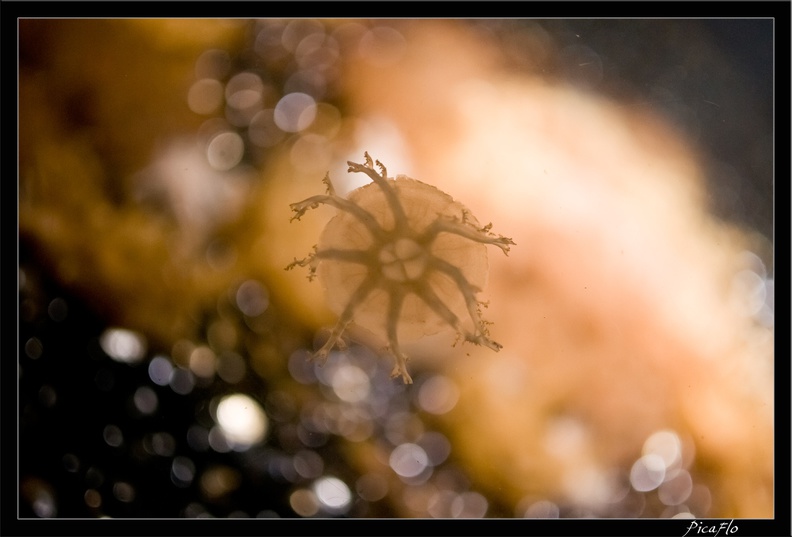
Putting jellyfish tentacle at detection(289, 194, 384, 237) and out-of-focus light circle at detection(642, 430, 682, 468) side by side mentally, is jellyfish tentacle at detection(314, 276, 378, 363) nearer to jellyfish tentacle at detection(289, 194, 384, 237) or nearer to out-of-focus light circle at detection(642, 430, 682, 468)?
jellyfish tentacle at detection(289, 194, 384, 237)

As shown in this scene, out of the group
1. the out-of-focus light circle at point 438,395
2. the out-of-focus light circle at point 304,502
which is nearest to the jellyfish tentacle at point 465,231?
the out-of-focus light circle at point 438,395

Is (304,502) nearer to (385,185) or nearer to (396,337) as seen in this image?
(396,337)

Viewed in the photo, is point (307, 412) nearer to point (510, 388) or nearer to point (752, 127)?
point (510, 388)

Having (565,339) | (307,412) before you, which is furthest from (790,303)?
(307,412)

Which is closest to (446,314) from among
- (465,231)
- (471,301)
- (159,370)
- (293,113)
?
(471,301)

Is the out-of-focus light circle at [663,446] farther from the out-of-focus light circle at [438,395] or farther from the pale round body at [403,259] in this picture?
the pale round body at [403,259]
